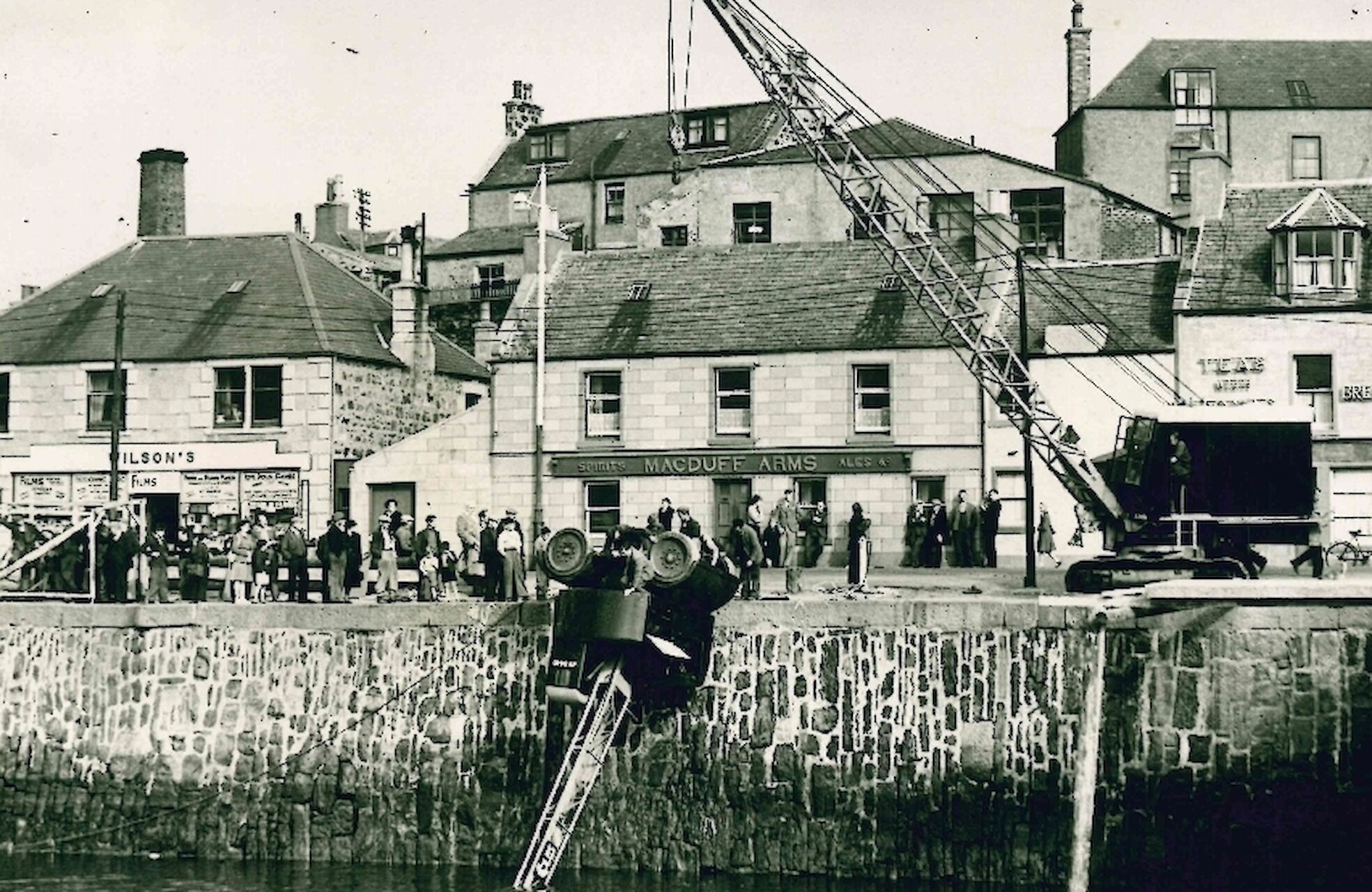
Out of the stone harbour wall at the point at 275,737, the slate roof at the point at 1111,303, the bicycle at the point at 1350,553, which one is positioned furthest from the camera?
the slate roof at the point at 1111,303

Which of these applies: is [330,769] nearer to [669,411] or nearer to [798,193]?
[669,411]

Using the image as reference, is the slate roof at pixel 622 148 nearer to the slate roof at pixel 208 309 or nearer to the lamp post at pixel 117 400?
the slate roof at pixel 208 309

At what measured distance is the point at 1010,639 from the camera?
21125 millimetres

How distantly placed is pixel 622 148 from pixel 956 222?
2183 cm

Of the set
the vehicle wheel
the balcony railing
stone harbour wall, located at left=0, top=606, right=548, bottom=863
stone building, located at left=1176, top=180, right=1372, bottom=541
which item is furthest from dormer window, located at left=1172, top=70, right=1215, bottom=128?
stone harbour wall, located at left=0, top=606, right=548, bottom=863

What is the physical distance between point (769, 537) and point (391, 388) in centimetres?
1468

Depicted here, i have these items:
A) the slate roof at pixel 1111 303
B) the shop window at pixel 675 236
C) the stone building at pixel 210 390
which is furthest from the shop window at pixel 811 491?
the shop window at pixel 675 236

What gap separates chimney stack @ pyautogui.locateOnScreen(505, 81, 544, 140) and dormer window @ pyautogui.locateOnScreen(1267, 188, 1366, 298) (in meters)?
44.6

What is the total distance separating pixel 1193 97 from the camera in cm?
6209

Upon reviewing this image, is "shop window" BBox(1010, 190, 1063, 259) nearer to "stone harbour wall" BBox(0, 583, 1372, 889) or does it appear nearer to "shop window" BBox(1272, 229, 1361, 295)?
"shop window" BBox(1272, 229, 1361, 295)

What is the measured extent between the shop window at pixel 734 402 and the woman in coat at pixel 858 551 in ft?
24.0

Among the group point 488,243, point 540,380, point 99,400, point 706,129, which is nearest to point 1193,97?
point 706,129

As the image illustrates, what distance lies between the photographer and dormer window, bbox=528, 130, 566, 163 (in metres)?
70.4

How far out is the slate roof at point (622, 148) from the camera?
6575cm
